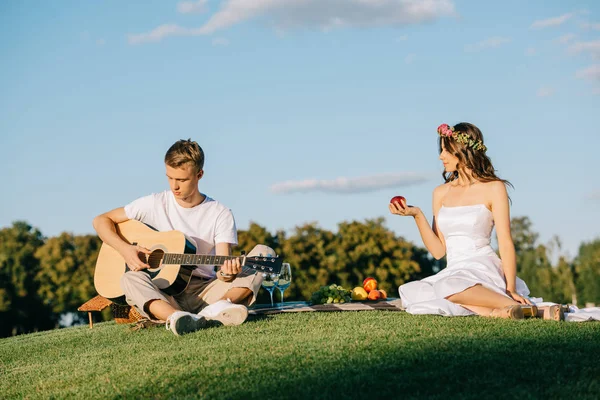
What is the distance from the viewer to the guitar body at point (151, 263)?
8.36 meters

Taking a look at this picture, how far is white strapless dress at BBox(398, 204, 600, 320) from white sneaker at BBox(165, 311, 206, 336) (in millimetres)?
2498

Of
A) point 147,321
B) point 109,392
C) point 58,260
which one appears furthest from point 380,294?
point 58,260

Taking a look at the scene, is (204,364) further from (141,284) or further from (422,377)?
(141,284)

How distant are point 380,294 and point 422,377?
22.2 feet

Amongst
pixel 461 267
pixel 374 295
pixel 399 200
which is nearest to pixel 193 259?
pixel 399 200

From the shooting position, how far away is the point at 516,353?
18.1 feet

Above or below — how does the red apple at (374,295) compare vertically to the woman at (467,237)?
below

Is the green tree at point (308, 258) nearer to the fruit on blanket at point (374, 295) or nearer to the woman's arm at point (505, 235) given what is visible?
the fruit on blanket at point (374, 295)

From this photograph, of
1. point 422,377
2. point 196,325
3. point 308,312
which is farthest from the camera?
point 308,312

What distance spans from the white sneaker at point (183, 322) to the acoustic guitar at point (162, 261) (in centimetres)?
69

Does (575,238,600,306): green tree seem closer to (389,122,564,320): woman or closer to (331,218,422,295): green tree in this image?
(331,218,422,295): green tree

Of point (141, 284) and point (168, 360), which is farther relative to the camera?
point (141, 284)

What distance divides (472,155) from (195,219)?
3486 mm

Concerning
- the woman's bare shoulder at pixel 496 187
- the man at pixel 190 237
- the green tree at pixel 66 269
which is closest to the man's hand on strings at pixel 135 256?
the man at pixel 190 237
